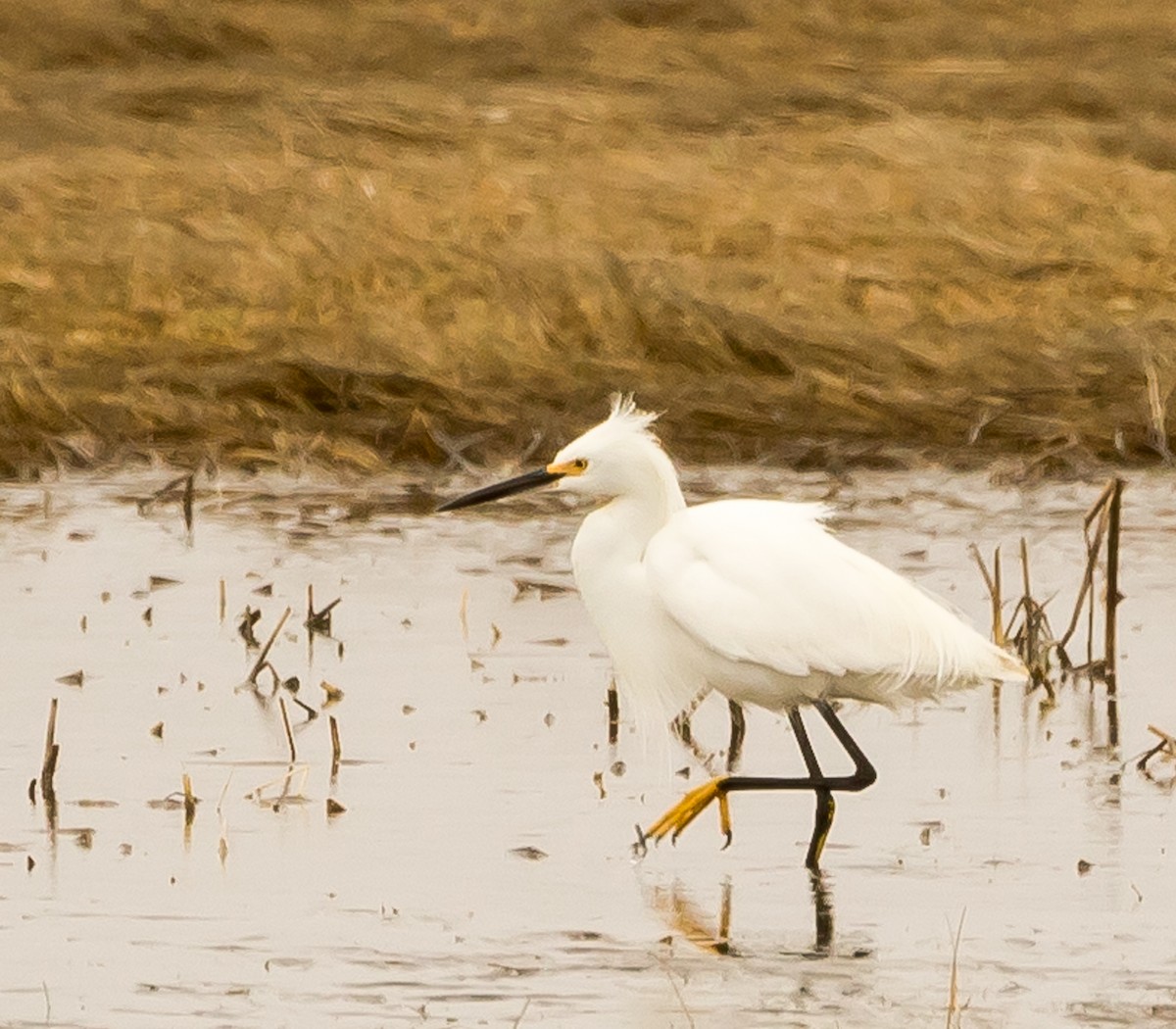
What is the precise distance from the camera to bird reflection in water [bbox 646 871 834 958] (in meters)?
6.57

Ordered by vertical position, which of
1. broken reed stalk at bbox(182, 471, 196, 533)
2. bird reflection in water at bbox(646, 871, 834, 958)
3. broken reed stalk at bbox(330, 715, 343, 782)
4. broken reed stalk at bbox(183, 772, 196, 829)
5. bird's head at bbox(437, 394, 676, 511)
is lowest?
bird reflection in water at bbox(646, 871, 834, 958)

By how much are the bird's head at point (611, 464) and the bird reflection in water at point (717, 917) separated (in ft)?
3.57

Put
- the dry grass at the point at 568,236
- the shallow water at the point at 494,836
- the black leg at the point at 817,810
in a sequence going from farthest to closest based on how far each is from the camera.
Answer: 1. the dry grass at the point at 568,236
2. the black leg at the point at 817,810
3. the shallow water at the point at 494,836

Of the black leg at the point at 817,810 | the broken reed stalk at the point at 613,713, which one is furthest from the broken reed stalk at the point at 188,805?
the broken reed stalk at the point at 613,713

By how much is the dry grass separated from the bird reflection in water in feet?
21.9

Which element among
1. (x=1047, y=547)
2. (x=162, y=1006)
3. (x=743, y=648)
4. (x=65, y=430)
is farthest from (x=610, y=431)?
(x=65, y=430)

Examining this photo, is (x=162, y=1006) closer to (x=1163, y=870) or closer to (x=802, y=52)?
(x=1163, y=870)

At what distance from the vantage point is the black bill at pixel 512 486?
7.91 meters

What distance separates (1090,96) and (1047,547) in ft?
43.5

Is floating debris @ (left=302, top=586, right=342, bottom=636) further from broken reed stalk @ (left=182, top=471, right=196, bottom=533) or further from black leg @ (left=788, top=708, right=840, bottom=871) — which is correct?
black leg @ (left=788, top=708, right=840, bottom=871)

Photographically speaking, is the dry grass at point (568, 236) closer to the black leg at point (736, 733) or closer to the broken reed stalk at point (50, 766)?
the black leg at point (736, 733)

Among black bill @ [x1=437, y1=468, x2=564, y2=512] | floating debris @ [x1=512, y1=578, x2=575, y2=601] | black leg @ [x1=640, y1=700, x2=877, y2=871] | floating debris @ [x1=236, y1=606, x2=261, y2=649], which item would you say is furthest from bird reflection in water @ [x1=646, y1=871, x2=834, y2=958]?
floating debris @ [x1=512, y1=578, x2=575, y2=601]

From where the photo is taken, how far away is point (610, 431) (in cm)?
787

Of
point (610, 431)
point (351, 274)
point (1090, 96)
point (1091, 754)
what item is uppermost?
point (1090, 96)
